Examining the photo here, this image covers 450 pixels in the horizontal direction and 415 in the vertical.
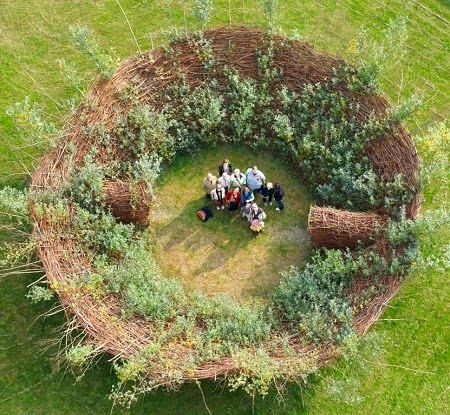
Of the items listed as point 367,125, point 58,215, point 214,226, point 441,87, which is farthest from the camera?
point 441,87

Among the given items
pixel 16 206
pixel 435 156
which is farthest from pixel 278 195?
pixel 16 206

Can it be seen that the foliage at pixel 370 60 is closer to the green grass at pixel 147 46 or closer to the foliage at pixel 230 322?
the green grass at pixel 147 46

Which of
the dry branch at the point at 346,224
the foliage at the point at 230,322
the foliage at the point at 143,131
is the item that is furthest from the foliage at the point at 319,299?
the foliage at the point at 143,131

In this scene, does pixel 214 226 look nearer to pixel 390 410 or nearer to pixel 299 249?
pixel 299 249

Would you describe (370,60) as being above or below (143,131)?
above

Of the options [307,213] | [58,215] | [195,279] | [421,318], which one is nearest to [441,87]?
[307,213]

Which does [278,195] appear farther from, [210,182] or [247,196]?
[210,182]

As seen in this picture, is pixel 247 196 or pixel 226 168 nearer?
pixel 247 196
